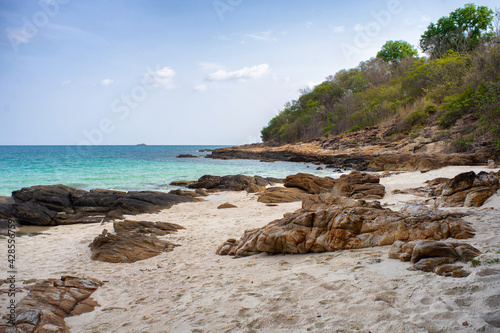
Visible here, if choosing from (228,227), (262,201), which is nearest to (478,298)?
(228,227)

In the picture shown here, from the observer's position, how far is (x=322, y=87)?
5906 centimetres

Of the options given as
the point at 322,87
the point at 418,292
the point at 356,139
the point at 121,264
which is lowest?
the point at 121,264

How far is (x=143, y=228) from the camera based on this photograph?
733cm

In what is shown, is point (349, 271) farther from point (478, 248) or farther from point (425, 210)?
point (425, 210)

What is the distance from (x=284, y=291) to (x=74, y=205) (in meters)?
9.88

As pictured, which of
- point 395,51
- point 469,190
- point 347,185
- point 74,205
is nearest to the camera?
point 469,190

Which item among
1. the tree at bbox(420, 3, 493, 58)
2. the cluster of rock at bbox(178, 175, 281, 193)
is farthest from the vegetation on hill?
the cluster of rock at bbox(178, 175, 281, 193)

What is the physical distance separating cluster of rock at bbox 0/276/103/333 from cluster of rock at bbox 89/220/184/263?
1186 mm

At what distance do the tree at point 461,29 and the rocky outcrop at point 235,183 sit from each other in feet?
105

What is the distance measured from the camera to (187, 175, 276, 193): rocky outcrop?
1532cm

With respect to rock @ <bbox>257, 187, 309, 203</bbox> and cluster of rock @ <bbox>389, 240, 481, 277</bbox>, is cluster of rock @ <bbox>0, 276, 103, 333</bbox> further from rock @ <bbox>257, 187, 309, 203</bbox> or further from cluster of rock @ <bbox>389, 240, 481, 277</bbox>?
rock @ <bbox>257, 187, 309, 203</bbox>

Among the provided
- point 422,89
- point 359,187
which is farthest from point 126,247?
point 422,89

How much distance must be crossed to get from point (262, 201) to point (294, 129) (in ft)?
164

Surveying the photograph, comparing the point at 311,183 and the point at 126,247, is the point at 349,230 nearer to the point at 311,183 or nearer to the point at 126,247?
the point at 126,247
